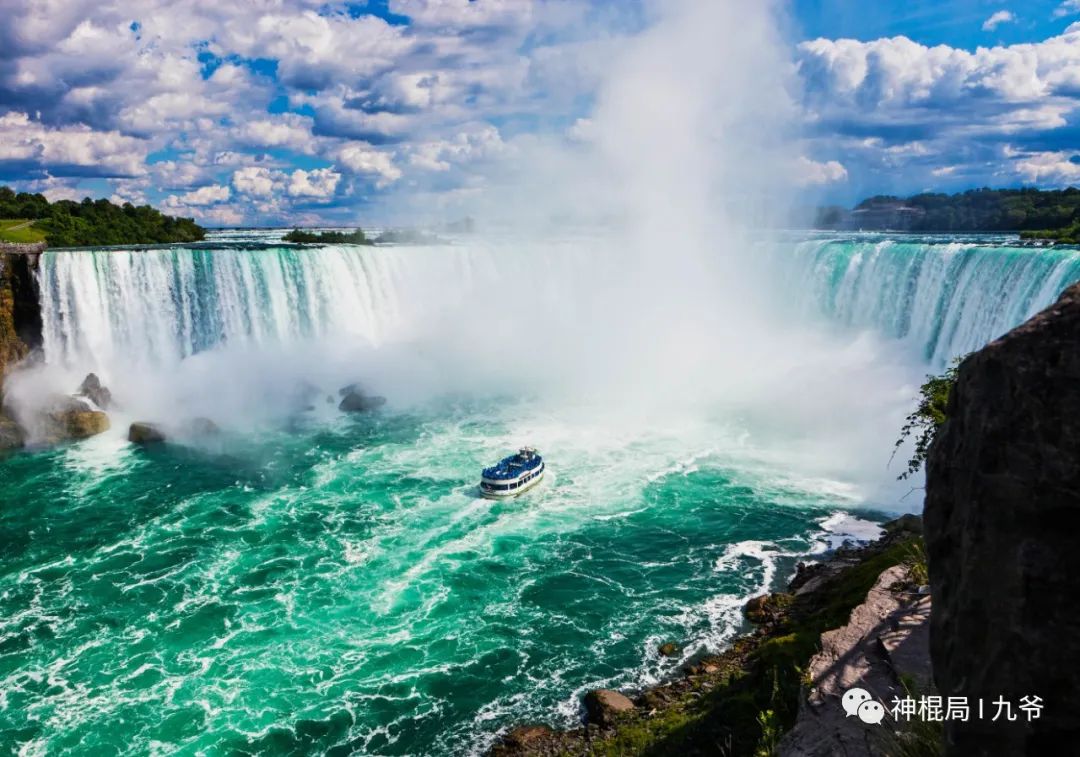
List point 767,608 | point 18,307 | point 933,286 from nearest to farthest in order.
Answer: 1. point 767,608
2. point 18,307
3. point 933,286

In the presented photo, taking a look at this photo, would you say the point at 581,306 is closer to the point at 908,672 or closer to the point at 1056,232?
the point at 1056,232

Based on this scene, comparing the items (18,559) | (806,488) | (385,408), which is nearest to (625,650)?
(806,488)

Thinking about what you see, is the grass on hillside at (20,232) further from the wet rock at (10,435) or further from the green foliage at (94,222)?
the wet rock at (10,435)

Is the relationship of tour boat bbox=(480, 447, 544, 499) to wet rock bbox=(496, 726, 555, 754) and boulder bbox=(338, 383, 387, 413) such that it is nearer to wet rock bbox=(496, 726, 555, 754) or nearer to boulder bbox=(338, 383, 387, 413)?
wet rock bbox=(496, 726, 555, 754)

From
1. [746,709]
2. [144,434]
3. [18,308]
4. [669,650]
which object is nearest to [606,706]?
[669,650]

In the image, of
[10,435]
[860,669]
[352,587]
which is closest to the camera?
[860,669]

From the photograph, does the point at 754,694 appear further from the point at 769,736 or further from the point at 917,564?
the point at 917,564
